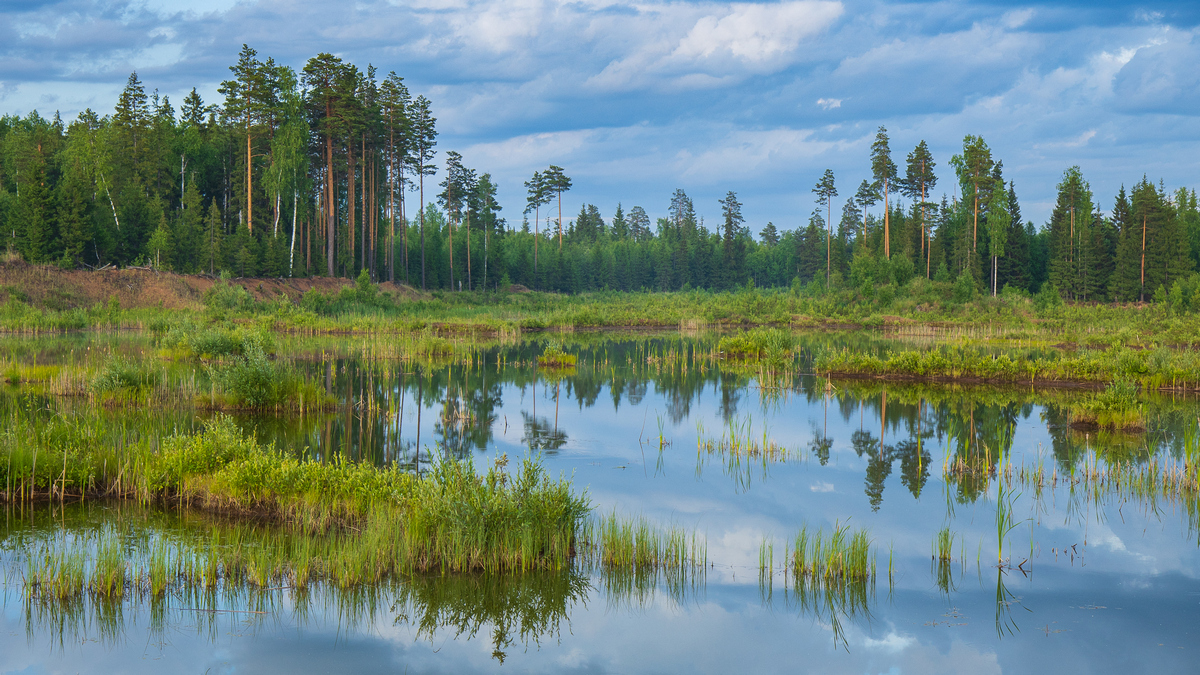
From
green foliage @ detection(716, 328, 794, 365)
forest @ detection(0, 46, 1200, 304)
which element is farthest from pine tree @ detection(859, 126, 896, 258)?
green foliage @ detection(716, 328, 794, 365)

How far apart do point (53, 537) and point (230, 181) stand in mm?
56096

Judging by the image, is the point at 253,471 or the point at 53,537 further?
the point at 253,471

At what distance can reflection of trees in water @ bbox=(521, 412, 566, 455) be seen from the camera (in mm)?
14664

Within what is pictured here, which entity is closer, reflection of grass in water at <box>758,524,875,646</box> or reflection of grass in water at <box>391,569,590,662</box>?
reflection of grass in water at <box>391,569,590,662</box>

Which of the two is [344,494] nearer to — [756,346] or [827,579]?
[827,579]

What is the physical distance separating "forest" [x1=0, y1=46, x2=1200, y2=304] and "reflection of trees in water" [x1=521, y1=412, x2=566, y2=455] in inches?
1359

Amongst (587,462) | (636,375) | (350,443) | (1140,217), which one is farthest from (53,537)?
(1140,217)

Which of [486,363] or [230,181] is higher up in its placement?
[230,181]

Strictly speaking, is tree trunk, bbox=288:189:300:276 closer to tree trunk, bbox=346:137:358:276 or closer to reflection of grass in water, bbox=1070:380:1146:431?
tree trunk, bbox=346:137:358:276

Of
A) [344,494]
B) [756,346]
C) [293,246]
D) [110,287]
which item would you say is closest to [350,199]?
[293,246]

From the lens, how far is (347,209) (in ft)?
200

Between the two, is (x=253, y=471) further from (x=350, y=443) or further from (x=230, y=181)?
(x=230, y=181)

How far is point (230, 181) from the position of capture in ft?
194

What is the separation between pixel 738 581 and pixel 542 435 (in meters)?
7.93
